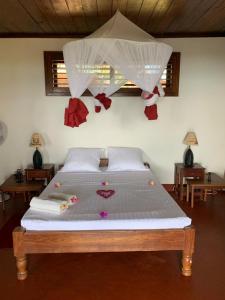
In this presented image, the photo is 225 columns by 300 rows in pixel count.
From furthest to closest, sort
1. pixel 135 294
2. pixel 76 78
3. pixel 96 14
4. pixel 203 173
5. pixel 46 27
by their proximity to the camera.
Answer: pixel 203 173 → pixel 46 27 → pixel 96 14 → pixel 76 78 → pixel 135 294

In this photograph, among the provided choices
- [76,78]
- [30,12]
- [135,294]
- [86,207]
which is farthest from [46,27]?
[135,294]

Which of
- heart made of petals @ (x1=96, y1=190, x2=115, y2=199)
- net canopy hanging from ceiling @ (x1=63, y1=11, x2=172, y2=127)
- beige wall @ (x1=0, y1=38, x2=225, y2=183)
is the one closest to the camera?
net canopy hanging from ceiling @ (x1=63, y1=11, x2=172, y2=127)

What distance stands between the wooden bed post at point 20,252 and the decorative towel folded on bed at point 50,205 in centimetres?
27

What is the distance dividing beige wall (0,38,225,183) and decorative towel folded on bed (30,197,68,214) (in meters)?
1.91

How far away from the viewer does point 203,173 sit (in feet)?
13.5

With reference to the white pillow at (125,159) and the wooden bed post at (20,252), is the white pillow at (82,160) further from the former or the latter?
the wooden bed post at (20,252)

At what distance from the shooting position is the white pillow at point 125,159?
394 centimetres

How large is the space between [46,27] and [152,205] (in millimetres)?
2803

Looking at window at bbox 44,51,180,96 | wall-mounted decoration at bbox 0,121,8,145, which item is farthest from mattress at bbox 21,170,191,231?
window at bbox 44,51,180,96

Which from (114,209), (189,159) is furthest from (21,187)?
(189,159)

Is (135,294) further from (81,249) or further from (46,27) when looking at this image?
(46,27)

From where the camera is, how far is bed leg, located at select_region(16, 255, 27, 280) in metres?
2.36

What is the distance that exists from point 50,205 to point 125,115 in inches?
88.4

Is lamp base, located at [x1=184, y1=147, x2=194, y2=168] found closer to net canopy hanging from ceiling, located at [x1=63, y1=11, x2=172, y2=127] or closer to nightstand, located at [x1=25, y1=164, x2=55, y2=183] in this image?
net canopy hanging from ceiling, located at [x1=63, y1=11, x2=172, y2=127]
